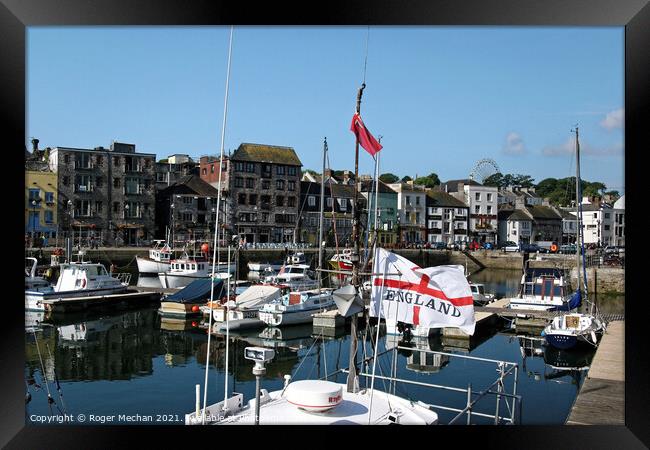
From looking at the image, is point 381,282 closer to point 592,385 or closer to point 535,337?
point 592,385

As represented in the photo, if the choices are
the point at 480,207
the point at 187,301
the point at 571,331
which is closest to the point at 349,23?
the point at 571,331

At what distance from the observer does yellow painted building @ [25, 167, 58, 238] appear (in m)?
35.2

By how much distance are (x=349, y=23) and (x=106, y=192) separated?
36.4 metres

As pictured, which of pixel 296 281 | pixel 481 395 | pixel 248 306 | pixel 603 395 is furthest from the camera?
pixel 296 281

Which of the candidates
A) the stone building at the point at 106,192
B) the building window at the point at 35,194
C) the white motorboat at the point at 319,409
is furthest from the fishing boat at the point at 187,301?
the building window at the point at 35,194

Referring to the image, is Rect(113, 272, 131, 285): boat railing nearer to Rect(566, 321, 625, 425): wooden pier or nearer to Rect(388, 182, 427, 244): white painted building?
Rect(566, 321, 625, 425): wooden pier

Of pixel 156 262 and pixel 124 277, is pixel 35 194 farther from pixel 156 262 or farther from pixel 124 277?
pixel 124 277

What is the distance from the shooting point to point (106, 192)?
4038 centimetres

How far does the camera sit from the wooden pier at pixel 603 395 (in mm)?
7805

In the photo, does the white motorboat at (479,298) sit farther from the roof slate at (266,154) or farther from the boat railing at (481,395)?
the roof slate at (266,154)

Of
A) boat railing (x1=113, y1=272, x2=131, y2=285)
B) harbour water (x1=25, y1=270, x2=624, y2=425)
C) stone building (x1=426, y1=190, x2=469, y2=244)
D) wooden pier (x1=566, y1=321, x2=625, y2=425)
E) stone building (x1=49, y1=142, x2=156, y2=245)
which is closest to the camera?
wooden pier (x1=566, y1=321, x2=625, y2=425)

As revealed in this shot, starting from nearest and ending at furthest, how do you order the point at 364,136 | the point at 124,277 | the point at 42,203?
the point at 364,136
the point at 124,277
the point at 42,203

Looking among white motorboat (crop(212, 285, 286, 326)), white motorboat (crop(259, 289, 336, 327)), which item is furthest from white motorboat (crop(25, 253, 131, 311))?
white motorboat (crop(259, 289, 336, 327))

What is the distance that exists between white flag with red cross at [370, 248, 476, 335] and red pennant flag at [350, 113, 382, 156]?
1.41 meters
